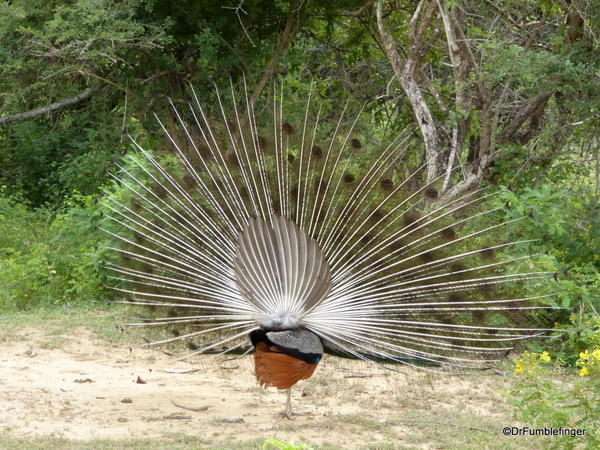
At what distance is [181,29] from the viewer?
11.5 m

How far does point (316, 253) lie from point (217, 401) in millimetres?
1364

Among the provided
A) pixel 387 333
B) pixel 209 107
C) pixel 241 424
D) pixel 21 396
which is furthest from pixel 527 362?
pixel 209 107

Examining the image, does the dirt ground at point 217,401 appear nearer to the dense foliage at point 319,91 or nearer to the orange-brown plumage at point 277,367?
the orange-brown plumage at point 277,367

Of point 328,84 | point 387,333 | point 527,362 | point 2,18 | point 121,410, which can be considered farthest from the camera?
point 328,84

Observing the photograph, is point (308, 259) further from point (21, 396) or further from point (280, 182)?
point (21, 396)

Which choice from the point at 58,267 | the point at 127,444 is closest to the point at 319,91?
the point at 58,267

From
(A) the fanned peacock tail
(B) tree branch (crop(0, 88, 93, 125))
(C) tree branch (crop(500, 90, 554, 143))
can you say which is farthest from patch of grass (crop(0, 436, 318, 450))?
(B) tree branch (crop(0, 88, 93, 125))

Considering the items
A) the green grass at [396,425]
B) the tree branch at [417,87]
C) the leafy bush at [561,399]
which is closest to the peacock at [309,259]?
the green grass at [396,425]

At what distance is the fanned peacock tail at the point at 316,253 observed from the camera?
554 cm

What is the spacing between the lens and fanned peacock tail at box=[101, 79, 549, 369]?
5.54m

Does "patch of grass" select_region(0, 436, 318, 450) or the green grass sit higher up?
the green grass

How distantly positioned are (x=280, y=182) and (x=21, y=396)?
7.70ft

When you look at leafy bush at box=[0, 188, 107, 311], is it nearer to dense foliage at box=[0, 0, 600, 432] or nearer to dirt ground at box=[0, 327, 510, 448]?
dense foliage at box=[0, 0, 600, 432]

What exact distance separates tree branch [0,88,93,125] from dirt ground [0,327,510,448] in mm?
4966
